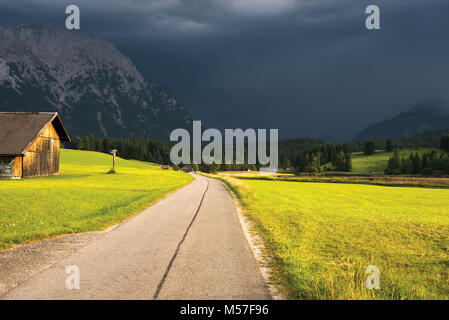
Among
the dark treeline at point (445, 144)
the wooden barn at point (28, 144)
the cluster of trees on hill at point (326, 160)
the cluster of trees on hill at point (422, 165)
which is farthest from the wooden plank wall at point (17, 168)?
the dark treeline at point (445, 144)

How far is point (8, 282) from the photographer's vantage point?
605 cm

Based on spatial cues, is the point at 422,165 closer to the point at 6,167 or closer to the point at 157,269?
the point at 6,167

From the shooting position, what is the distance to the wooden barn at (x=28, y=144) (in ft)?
119

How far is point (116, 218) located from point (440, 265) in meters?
13.6

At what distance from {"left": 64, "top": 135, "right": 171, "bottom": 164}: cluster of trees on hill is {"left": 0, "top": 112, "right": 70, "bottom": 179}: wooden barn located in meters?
113

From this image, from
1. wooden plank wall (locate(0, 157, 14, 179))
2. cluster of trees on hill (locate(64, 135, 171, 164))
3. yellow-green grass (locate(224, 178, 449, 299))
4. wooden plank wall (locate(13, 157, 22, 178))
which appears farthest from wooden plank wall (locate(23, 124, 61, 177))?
cluster of trees on hill (locate(64, 135, 171, 164))

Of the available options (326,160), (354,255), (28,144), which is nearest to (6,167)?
(28,144)

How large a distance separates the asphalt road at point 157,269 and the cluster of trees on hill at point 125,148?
15541 centimetres

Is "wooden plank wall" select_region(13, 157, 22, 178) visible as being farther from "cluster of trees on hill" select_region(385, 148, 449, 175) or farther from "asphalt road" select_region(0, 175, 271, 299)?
"cluster of trees on hill" select_region(385, 148, 449, 175)

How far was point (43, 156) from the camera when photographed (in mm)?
41594

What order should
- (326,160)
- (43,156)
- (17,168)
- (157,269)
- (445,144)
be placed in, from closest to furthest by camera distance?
(157,269) → (17,168) → (43,156) → (445,144) → (326,160)

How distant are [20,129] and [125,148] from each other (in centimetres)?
12830
